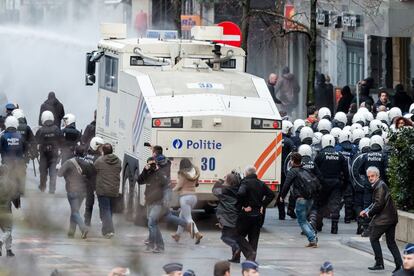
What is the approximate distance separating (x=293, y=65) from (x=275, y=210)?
2074cm

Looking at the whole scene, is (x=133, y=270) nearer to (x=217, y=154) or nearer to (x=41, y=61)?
(x=217, y=154)

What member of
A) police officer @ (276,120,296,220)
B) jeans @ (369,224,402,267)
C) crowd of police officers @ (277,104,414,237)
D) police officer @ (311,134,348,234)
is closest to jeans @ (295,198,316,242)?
crowd of police officers @ (277,104,414,237)

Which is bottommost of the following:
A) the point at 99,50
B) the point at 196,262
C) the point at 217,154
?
the point at 196,262

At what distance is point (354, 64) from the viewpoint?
41.5 m

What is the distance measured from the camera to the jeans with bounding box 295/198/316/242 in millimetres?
19141

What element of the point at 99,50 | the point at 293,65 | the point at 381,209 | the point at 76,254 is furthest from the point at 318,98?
the point at 76,254

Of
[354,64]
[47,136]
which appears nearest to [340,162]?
[47,136]

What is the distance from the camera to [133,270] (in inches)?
160

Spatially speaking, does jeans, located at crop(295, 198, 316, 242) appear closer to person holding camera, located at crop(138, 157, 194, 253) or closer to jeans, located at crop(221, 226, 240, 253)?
person holding camera, located at crop(138, 157, 194, 253)

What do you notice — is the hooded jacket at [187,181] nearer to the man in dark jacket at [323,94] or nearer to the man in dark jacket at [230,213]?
the man in dark jacket at [230,213]

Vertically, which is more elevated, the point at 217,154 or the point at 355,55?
the point at 355,55

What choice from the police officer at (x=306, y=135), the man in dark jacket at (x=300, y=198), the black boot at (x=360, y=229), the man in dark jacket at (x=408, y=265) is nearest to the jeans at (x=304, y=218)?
the man in dark jacket at (x=300, y=198)

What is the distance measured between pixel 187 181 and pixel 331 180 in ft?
9.49

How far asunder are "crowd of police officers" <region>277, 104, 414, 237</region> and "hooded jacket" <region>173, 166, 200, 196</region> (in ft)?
6.53
